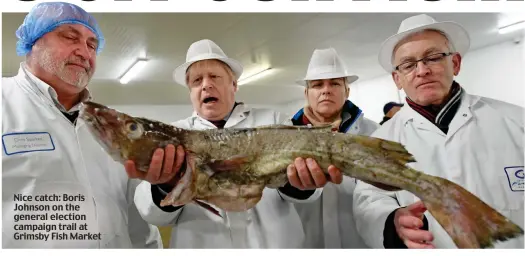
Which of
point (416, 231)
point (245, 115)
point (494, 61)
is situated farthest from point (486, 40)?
→ point (245, 115)

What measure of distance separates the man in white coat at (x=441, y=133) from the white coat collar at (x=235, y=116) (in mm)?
444

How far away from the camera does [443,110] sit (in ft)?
4.44

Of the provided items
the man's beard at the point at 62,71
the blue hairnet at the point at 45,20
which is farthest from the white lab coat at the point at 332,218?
the blue hairnet at the point at 45,20

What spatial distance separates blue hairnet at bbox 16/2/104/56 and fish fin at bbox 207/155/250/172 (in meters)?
0.64

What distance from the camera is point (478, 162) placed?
1.32 meters

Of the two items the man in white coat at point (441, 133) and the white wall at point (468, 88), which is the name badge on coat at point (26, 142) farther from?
the man in white coat at point (441, 133)

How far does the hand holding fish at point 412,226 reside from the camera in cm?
122

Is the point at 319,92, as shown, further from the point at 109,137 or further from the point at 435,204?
the point at 109,137

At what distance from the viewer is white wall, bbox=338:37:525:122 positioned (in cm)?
136

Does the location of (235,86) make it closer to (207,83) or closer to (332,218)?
(207,83)

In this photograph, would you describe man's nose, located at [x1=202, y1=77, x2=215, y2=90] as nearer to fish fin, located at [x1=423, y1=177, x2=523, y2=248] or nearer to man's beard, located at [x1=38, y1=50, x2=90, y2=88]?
man's beard, located at [x1=38, y1=50, x2=90, y2=88]

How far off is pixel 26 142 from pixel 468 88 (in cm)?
146

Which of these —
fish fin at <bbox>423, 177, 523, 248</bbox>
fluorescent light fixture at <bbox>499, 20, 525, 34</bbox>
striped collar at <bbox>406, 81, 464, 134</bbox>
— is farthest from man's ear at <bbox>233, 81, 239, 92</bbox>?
fluorescent light fixture at <bbox>499, 20, 525, 34</bbox>

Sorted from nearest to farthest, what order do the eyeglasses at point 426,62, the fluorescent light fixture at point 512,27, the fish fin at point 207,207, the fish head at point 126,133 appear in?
1. the fish head at point 126,133
2. the fish fin at point 207,207
3. the eyeglasses at point 426,62
4. the fluorescent light fixture at point 512,27
